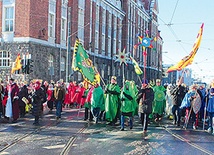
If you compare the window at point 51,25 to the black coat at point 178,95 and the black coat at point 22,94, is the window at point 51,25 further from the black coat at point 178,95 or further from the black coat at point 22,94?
the black coat at point 178,95

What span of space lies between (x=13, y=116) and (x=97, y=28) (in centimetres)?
3092

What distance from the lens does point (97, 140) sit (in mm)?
10734

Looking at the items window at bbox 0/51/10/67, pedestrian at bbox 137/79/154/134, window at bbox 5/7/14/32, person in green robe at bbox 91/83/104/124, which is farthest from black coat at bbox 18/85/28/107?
window at bbox 5/7/14/32

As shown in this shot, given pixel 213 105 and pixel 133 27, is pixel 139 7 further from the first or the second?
pixel 213 105

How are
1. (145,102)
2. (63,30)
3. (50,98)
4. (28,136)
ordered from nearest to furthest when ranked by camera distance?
1. (28,136)
2. (145,102)
3. (50,98)
4. (63,30)

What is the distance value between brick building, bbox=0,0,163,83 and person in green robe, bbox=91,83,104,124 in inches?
528

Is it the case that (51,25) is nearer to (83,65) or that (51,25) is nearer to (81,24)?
(81,24)

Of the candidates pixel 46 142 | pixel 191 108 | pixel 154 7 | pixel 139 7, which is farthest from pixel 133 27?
pixel 46 142

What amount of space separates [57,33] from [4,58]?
5962 mm

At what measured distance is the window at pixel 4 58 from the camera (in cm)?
2991

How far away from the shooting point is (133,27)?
61.8m

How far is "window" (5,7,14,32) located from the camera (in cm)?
3012

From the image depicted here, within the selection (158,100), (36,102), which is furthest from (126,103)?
(36,102)

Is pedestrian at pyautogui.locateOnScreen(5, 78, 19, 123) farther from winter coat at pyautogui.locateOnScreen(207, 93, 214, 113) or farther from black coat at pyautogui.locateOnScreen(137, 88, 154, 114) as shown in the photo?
winter coat at pyautogui.locateOnScreen(207, 93, 214, 113)
